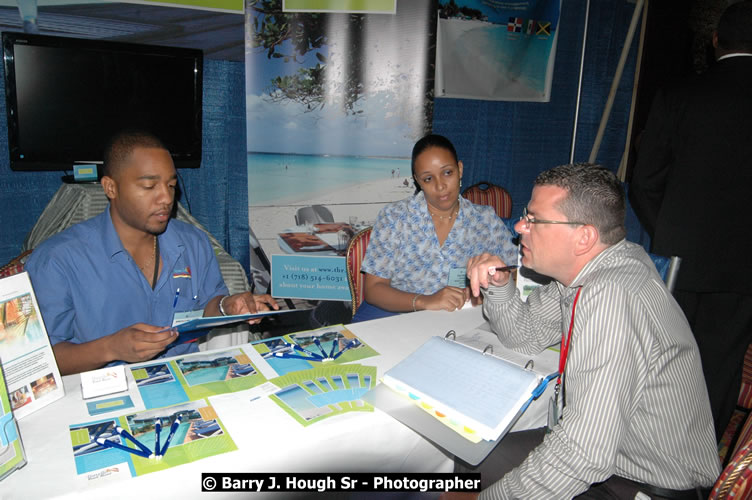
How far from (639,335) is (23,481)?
135cm

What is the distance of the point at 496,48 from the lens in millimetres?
4000

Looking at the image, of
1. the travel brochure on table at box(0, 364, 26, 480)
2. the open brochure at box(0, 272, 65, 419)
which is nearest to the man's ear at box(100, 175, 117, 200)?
the open brochure at box(0, 272, 65, 419)

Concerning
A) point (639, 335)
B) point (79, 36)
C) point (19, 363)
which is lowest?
point (19, 363)

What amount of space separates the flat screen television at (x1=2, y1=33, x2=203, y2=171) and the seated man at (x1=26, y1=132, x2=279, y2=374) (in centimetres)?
109

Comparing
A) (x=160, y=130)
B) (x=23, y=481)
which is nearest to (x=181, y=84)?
(x=160, y=130)

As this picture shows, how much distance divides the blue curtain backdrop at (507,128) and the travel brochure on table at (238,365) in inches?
76.1

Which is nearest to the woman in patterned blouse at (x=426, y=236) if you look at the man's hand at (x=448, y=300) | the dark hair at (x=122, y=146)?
the man's hand at (x=448, y=300)

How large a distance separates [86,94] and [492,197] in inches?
111

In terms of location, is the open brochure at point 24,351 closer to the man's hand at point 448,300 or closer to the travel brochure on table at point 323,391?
the travel brochure on table at point 323,391

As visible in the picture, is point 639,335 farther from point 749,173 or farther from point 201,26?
point 201,26

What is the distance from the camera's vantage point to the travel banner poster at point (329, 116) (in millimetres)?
3184

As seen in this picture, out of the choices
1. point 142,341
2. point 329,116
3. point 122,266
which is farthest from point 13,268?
point 329,116

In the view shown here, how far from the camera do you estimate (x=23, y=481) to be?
1.01 meters

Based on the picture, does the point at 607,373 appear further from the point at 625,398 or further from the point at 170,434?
the point at 170,434
